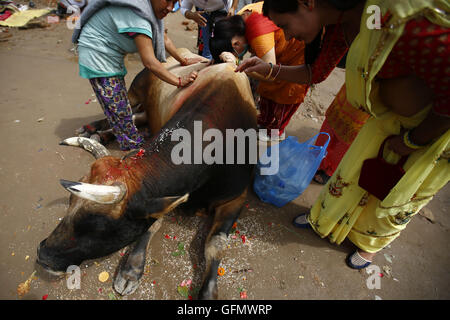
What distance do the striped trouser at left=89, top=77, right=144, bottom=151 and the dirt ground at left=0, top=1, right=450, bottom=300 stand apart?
72 cm

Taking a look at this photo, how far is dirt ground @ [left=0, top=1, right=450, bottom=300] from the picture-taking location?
2.37m

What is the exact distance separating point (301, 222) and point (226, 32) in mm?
2414

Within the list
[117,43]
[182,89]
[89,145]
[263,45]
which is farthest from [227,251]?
[117,43]

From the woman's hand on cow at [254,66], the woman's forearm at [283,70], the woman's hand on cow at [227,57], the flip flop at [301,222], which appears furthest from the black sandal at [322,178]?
the woman's hand on cow at [227,57]

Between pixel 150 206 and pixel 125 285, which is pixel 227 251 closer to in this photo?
pixel 125 285

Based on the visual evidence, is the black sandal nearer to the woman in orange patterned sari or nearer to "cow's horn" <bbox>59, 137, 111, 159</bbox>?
the woman in orange patterned sari

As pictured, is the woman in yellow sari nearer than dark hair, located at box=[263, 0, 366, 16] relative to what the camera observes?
Yes

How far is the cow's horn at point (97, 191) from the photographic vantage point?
4.96 feet

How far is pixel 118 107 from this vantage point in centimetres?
315

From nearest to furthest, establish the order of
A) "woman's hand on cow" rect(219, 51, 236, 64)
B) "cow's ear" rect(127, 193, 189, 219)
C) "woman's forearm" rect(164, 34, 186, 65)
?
"cow's ear" rect(127, 193, 189, 219) → "woman's hand on cow" rect(219, 51, 236, 64) → "woman's forearm" rect(164, 34, 186, 65)

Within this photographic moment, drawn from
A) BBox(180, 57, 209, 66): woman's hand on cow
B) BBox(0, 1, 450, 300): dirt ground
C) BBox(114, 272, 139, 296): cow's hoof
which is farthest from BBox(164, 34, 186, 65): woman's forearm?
BBox(114, 272, 139, 296): cow's hoof

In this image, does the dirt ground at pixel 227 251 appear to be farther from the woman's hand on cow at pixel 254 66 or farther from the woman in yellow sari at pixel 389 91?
the woman's hand on cow at pixel 254 66

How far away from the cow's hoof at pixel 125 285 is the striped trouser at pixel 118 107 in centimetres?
188
